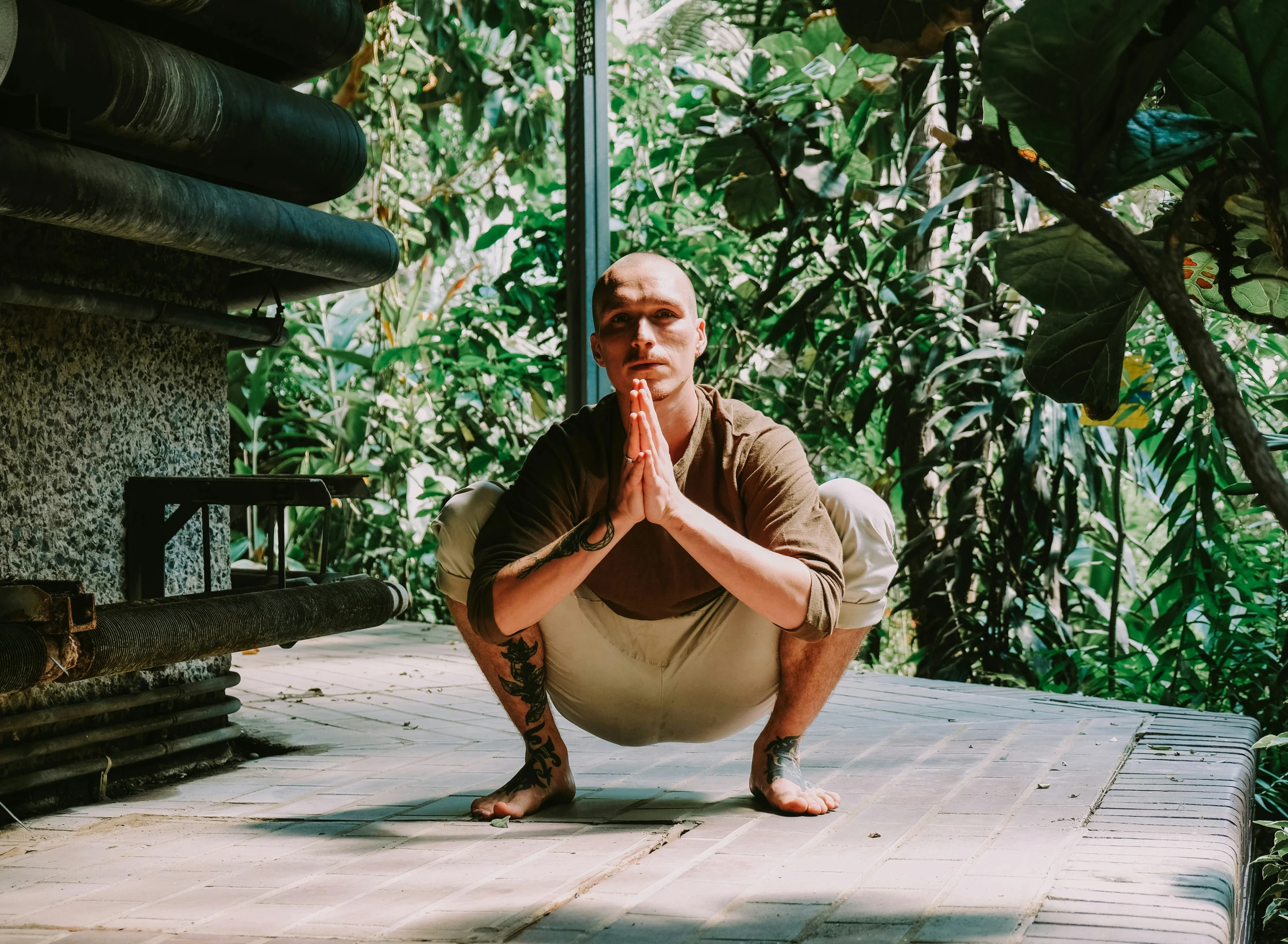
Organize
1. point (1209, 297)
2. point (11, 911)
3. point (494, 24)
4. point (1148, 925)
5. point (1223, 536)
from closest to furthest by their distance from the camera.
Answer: point (1209, 297) → point (1148, 925) → point (11, 911) → point (1223, 536) → point (494, 24)

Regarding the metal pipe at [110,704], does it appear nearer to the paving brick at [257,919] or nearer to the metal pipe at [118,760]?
the metal pipe at [118,760]

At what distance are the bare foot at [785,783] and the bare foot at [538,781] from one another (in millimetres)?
380

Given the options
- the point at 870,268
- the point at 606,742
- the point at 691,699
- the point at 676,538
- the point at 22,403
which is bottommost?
the point at 606,742

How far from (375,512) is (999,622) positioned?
3.39m

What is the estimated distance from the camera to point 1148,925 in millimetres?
1753

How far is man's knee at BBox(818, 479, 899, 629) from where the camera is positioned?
2453mm

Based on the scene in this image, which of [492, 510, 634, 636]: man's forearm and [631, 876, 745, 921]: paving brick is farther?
[492, 510, 634, 636]: man's forearm

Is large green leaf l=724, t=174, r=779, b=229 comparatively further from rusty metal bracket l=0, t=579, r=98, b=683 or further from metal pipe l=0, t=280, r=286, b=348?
Answer: rusty metal bracket l=0, t=579, r=98, b=683

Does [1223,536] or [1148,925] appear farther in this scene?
[1223,536]

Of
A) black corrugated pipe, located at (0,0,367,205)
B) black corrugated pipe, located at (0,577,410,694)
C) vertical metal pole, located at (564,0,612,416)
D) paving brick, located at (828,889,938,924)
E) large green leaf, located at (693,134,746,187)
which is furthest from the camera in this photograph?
large green leaf, located at (693,134,746,187)

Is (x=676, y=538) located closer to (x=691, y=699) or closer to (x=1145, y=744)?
(x=691, y=699)

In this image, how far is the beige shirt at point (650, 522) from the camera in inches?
91.7

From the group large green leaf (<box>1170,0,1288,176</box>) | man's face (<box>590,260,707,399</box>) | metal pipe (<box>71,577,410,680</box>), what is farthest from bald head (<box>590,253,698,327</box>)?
large green leaf (<box>1170,0,1288,176</box>)

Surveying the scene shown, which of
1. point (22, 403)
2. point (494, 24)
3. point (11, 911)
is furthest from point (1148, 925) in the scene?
Result: point (494, 24)
